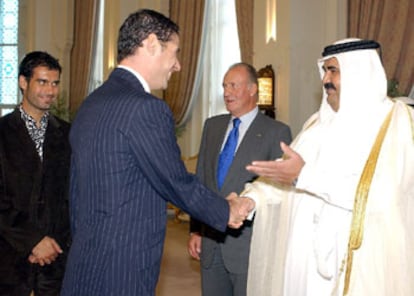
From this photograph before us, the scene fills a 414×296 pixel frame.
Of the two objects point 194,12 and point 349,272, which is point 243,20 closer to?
point 194,12

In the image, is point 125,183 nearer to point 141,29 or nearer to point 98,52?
point 141,29

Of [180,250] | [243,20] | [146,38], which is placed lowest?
[180,250]

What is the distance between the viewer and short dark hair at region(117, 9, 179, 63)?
227 centimetres

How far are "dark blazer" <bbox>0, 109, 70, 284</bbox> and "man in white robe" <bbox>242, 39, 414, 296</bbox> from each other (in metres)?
1.11

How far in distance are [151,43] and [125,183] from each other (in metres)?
0.56

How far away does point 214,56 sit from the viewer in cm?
987

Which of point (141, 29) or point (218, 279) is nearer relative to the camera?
point (141, 29)

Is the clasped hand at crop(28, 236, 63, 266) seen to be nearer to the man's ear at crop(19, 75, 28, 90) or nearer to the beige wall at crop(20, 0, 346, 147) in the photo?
the man's ear at crop(19, 75, 28, 90)

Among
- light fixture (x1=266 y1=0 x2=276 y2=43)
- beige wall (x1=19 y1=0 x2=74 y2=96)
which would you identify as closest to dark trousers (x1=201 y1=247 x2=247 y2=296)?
light fixture (x1=266 y1=0 x2=276 y2=43)

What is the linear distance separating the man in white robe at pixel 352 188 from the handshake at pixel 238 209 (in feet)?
0.65

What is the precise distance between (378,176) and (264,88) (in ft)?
17.6

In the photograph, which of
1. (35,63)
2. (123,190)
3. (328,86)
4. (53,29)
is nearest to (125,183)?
(123,190)

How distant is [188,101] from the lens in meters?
10.2

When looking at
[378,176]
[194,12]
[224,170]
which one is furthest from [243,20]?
[378,176]
